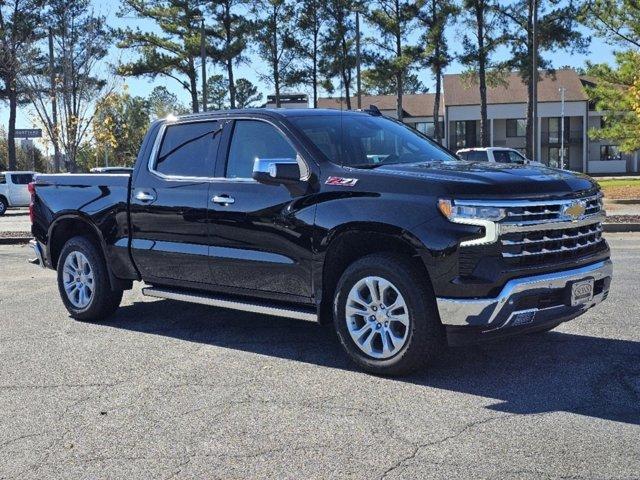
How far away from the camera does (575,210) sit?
5023 millimetres

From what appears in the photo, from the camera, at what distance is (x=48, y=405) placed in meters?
4.78

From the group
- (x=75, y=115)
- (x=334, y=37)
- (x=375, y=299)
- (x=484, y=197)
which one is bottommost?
(x=375, y=299)

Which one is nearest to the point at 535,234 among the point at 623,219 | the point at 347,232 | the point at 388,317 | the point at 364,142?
the point at 388,317

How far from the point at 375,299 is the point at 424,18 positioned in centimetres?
4029

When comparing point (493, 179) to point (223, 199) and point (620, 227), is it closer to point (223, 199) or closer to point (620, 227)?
point (223, 199)

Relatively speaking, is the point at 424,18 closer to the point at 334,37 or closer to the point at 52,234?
the point at 334,37

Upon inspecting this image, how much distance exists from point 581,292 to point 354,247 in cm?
157

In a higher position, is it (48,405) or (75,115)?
(75,115)

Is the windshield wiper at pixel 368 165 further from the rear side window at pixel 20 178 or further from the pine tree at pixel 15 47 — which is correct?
the rear side window at pixel 20 178

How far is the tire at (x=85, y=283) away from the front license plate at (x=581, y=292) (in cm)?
419

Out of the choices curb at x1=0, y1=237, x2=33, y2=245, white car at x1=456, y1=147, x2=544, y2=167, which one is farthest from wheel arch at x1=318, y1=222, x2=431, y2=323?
white car at x1=456, y1=147, x2=544, y2=167

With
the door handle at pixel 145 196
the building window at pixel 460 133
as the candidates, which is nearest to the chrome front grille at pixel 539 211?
the door handle at pixel 145 196

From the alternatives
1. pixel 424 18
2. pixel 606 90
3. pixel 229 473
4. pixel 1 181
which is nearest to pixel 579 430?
pixel 229 473

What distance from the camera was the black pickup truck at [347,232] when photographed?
4715mm
